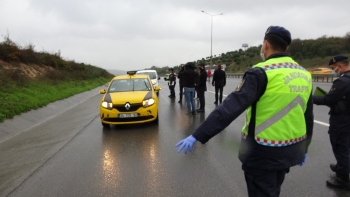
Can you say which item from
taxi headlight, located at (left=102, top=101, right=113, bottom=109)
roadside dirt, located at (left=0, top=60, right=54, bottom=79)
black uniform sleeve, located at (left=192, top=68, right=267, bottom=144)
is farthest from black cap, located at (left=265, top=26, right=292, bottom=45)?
roadside dirt, located at (left=0, top=60, right=54, bottom=79)

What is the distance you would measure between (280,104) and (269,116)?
0.12 meters

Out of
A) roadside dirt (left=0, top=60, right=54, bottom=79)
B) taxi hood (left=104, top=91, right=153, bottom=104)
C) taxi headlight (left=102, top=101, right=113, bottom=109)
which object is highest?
roadside dirt (left=0, top=60, right=54, bottom=79)

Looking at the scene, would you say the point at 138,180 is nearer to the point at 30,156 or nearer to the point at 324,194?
the point at 324,194

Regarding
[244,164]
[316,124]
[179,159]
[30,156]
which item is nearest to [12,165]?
[30,156]

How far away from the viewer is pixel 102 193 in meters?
4.01

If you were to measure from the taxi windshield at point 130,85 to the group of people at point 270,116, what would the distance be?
24.5 ft

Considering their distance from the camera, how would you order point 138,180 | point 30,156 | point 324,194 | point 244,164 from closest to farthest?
point 244,164
point 324,194
point 138,180
point 30,156

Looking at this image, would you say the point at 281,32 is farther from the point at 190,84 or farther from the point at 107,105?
the point at 190,84

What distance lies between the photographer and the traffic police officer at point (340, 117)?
3.86 metres

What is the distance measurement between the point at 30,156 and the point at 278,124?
561 cm

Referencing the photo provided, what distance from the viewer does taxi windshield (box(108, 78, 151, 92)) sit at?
967cm

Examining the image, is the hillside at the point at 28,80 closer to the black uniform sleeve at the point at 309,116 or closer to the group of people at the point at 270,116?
the group of people at the point at 270,116

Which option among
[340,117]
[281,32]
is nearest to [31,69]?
[340,117]

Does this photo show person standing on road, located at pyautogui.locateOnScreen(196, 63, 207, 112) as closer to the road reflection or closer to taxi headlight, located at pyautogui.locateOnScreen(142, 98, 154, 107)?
taxi headlight, located at pyautogui.locateOnScreen(142, 98, 154, 107)
